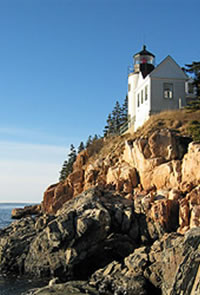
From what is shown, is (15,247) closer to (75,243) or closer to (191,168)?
(75,243)

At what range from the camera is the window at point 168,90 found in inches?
1407

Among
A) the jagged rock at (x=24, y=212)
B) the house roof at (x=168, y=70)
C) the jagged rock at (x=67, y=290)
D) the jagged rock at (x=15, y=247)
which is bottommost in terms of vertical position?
the jagged rock at (x=67, y=290)

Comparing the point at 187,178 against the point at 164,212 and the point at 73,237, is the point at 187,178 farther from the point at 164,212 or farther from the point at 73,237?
the point at 73,237

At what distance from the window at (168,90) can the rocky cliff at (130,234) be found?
7739mm

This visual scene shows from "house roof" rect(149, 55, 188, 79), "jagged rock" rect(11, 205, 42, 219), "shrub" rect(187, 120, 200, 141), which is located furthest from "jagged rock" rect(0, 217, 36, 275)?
"jagged rock" rect(11, 205, 42, 219)

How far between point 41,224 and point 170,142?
12.6m

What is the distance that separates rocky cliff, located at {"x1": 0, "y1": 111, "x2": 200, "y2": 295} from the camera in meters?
14.7

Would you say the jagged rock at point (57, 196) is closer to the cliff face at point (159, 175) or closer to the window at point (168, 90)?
the cliff face at point (159, 175)

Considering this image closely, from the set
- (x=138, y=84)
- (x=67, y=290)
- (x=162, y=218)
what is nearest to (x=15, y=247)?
(x=67, y=290)

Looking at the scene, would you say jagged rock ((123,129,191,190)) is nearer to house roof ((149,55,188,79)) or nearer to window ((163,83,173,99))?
window ((163,83,173,99))

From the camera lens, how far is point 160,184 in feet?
82.1

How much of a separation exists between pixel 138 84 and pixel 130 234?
22907mm

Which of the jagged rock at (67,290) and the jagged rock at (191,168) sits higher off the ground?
the jagged rock at (191,168)

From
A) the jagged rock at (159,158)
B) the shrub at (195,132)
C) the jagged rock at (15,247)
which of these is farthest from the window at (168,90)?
the jagged rock at (15,247)
